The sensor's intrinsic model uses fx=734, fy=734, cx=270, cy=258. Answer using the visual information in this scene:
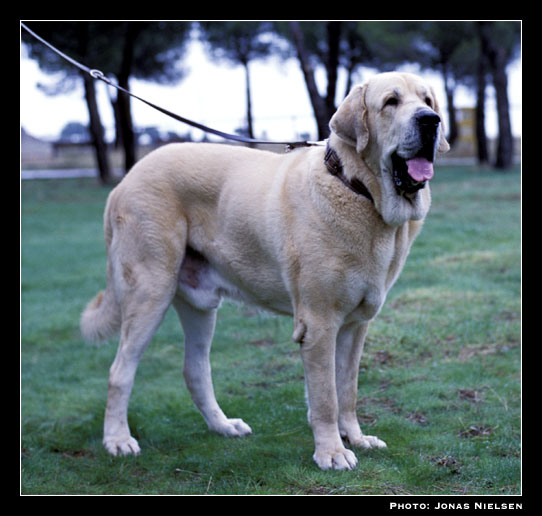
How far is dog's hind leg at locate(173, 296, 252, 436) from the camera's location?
4398 mm

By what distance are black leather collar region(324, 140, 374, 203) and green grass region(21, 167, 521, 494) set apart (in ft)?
4.43

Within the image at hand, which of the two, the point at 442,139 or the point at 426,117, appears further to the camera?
the point at 442,139

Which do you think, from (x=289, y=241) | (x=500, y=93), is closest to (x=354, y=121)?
(x=289, y=241)

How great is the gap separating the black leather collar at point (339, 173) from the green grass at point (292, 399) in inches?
53.1

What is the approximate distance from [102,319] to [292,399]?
4.42ft

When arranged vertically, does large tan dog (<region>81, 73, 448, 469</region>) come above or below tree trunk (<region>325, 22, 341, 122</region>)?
below

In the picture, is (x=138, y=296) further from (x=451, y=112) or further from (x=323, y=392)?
(x=451, y=112)

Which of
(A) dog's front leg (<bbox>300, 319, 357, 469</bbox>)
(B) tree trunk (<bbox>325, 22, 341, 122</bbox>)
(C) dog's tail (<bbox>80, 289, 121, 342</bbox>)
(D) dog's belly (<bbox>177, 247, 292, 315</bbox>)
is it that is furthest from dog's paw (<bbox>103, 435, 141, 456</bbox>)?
(B) tree trunk (<bbox>325, 22, 341, 122</bbox>)

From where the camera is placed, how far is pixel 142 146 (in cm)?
3022

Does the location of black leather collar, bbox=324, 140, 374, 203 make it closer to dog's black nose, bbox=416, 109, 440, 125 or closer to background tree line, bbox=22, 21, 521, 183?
dog's black nose, bbox=416, 109, 440, 125

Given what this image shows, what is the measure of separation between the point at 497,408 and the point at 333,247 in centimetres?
169

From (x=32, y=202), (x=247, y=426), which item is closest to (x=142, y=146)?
(x=32, y=202)

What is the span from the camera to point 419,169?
3.33 meters

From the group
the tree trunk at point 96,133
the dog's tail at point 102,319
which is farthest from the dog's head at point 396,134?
the tree trunk at point 96,133
